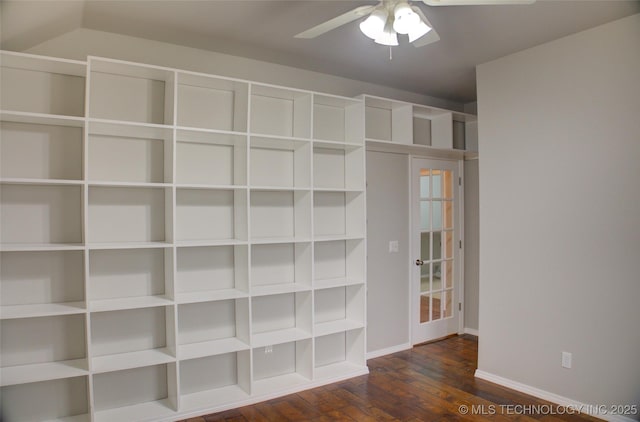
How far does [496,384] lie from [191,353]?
2504 mm

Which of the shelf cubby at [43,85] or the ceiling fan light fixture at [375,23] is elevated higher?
the ceiling fan light fixture at [375,23]

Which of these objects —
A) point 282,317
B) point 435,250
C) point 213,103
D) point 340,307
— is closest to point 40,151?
point 213,103

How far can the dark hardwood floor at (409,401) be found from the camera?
2.99m

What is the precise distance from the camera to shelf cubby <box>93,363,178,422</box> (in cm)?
288

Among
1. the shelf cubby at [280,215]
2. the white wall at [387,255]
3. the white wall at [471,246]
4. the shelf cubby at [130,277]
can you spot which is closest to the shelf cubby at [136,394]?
the shelf cubby at [130,277]

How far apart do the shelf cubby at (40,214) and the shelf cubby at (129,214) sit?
100 millimetres

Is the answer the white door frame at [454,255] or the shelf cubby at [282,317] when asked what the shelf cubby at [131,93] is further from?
the white door frame at [454,255]

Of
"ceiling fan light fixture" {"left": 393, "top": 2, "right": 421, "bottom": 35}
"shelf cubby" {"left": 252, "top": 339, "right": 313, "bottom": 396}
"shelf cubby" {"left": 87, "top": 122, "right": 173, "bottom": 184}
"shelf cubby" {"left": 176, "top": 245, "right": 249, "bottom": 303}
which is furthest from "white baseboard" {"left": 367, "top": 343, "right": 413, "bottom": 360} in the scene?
"ceiling fan light fixture" {"left": 393, "top": 2, "right": 421, "bottom": 35}

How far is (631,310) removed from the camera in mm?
2785

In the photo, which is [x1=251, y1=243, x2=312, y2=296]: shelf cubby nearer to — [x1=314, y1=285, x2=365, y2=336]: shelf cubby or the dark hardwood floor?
[x1=314, y1=285, x2=365, y2=336]: shelf cubby

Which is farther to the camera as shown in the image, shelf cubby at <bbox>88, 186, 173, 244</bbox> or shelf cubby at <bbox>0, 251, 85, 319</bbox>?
shelf cubby at <bbox>88, 186, 173, 244</bbox>

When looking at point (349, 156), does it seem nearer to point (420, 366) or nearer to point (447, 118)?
point (447, 118)

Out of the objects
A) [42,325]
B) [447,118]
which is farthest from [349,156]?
[42,325]

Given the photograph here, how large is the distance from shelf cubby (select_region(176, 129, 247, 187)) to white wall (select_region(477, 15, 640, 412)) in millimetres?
2095
